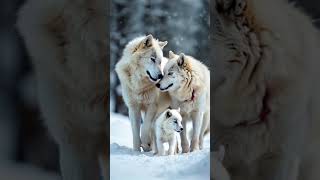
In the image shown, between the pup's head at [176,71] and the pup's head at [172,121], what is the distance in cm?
13

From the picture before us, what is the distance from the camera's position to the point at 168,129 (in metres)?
2.28

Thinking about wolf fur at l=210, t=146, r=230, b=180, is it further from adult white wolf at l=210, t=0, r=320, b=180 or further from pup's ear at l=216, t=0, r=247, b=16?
pup's ear at l=216, t=0, r=247, b=16

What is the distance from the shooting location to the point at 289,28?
1.87 metres

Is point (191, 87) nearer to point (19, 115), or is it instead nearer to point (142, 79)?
point (142, 79)

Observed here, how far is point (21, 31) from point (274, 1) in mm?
1129

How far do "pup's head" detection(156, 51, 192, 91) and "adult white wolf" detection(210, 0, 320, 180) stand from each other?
1.06 ft

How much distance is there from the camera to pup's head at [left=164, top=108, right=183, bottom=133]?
7.42ft

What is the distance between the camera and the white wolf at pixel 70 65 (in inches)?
74.7

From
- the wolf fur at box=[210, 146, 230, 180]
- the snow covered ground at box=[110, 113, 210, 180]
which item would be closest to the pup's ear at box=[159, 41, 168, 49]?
the snow covered ground at box=[110, 113, 210, 180]

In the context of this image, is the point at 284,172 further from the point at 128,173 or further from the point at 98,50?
the point at 98,50

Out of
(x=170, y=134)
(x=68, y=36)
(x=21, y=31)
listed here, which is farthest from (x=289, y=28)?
(x=21, y=31)

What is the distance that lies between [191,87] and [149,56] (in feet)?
0.92

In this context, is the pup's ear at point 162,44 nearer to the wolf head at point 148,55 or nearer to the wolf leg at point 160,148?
the wolf head at point 148,55

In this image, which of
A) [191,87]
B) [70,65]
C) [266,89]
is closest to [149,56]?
[191,87]
